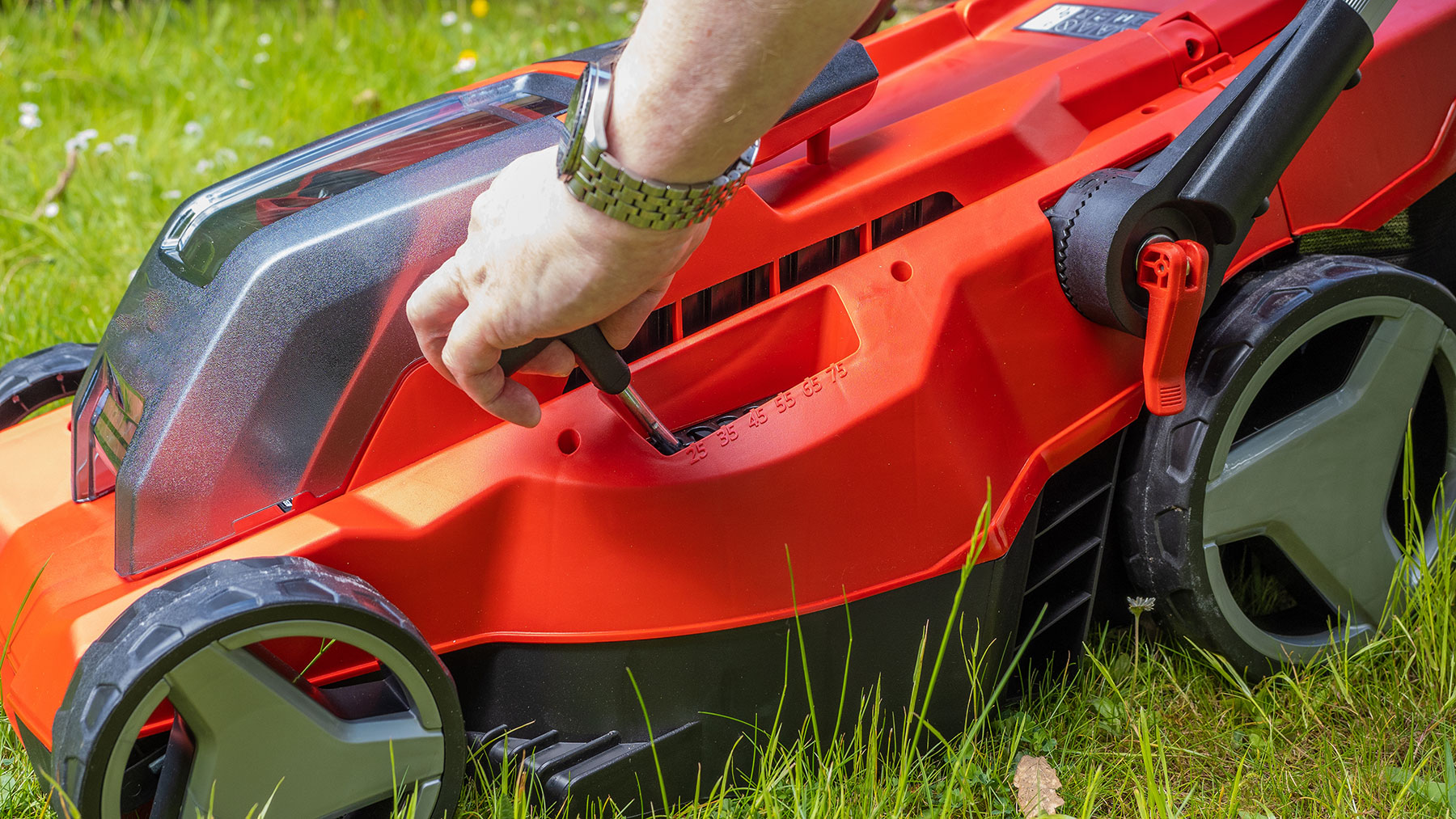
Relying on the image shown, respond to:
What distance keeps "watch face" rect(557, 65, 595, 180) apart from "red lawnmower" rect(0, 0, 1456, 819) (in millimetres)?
222

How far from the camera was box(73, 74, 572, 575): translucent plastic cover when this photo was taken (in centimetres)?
104

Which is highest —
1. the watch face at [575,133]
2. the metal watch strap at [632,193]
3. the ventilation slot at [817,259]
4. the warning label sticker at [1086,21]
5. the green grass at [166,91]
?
the watch face at [575,133]

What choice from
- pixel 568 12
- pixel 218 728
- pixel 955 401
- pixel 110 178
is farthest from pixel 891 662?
pixel 568 12

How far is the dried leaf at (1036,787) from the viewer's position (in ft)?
4.10

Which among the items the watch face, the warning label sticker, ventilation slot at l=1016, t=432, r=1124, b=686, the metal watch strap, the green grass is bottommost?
ventilation slot at l=1016, t=432, r=1124, b=686

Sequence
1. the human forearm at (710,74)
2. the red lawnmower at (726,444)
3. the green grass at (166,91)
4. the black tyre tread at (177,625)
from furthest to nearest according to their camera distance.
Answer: the green grass at (166,91), the red lawnmower at (726,444), the black tyre tread at (177,625), the human forearm at (710,74)

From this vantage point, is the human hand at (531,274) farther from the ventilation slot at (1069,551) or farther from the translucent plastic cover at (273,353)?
the ventilation slot at (1069,551)

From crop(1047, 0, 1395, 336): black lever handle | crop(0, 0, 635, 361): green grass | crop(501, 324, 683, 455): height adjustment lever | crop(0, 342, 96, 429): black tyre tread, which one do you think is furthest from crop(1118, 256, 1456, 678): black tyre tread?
crop(0, 0, 635, 361): green grass

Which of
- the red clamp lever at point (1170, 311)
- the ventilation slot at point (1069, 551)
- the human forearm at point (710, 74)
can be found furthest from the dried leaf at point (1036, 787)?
the human forearm at point (710, 74)

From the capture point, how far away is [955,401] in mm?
1146

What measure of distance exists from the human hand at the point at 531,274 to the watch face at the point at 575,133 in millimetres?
16

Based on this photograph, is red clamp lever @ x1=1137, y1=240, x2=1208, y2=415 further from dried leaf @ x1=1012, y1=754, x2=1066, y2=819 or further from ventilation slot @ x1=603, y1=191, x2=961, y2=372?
dried leaf @ x1=1012, y1=754, x2=1066, y2=819

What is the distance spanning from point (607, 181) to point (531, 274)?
0.10m

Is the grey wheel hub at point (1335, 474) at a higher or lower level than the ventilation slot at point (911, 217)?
lower
